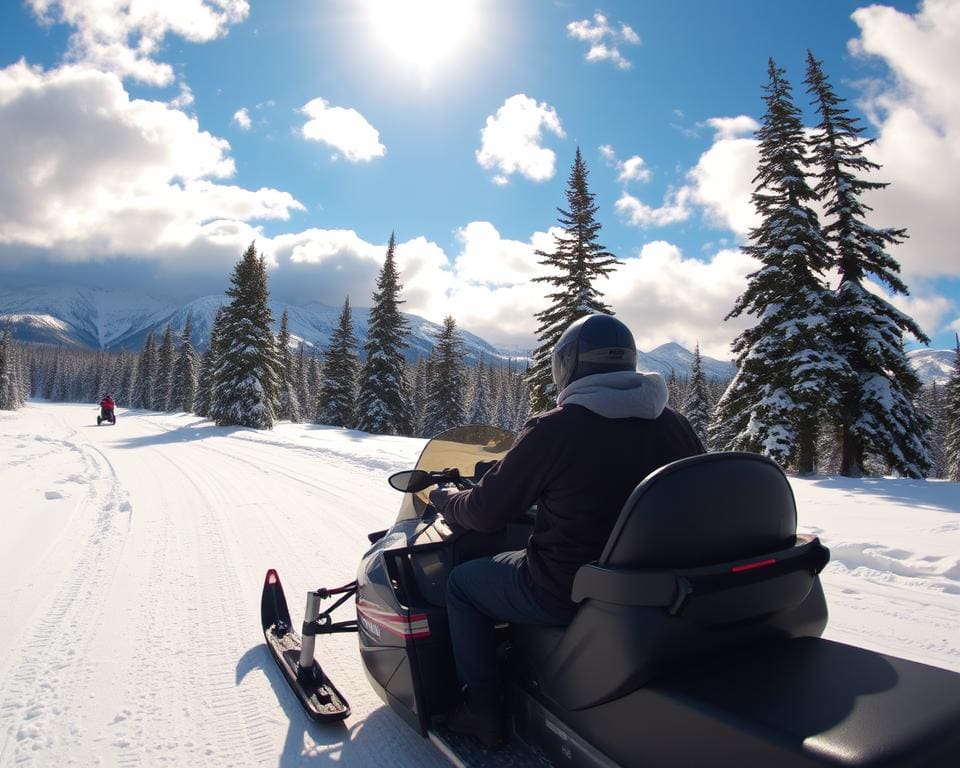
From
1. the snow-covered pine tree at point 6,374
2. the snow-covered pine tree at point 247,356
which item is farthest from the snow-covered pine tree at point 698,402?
the snow-covered pine tree at point 6,374

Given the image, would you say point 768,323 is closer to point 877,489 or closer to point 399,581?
point 877,489

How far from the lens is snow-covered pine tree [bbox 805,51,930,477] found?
14859 mm

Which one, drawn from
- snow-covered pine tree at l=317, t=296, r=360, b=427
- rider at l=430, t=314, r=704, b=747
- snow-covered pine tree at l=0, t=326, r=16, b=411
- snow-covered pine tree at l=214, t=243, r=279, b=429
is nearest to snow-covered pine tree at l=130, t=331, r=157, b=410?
snow-covered pine tree at l=0, t=326, r=16, b=411

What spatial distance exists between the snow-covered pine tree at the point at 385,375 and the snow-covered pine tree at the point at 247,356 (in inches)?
198

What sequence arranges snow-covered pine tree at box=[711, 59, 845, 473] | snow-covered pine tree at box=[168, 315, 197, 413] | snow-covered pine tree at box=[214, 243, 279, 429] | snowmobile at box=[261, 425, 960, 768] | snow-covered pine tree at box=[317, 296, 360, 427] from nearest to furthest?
snowmobile at box=[261, 425, 960, 768] → snow-covered pine tree at box=[711, 59, 845, 473] → snow-covered pine tree at box=[214, 243, 279, 429] → snow-covered pine tree at box=[317, 296, 360, 427] → snow-covered pine tree at box=[168, 315, 197, 413]

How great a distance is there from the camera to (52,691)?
3045mm

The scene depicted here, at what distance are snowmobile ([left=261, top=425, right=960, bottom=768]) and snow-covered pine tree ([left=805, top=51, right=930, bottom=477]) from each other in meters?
15.4

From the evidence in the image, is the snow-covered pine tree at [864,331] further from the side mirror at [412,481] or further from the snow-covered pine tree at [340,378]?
A: the snow-covered pine tree at [340,378]

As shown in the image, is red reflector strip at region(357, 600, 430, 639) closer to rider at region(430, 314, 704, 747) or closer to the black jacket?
rider at region(430, 314, 704, 747)

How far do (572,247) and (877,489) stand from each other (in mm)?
14954

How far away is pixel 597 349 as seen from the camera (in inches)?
90.3

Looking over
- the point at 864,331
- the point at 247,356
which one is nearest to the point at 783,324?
the point at 864,331

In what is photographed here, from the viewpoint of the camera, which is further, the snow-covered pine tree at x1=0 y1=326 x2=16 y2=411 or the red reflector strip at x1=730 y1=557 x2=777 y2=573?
the snow-covered pine tree at x1=0 y1=326 x2=16 y2=411

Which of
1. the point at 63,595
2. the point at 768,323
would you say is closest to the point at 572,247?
the point at 768,323
